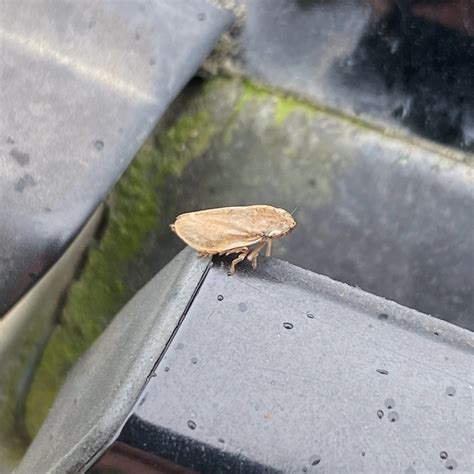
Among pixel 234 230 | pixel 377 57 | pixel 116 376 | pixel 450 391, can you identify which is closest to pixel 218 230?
pixel 234 230

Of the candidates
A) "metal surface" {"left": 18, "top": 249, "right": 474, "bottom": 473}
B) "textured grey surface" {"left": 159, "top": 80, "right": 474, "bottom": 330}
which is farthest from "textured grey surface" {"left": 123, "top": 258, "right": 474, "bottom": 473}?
"textured grey surface" {"left": 159, "top": 80, "right": 474, "bottom": 330}

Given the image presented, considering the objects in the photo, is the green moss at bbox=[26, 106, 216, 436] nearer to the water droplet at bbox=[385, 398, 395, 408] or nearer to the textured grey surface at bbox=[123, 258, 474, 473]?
the textured grey surface at bbox=[123, 258, 474, 473]

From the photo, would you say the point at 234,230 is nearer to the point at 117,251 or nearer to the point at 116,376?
the point at 116,376

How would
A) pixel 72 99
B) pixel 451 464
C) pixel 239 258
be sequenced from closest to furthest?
pixel 451 464 → pixel 239 258 → pixel 72 99

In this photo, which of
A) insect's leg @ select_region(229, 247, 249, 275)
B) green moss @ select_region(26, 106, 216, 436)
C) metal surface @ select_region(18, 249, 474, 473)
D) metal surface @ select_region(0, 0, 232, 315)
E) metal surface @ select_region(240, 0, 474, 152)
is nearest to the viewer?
metal surface @ select_region(18, 249, 474, 473)

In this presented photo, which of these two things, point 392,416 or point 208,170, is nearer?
point 392,416

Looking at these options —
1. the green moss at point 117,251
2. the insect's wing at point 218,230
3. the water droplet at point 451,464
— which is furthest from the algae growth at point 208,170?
the water droplet at point 451,464
